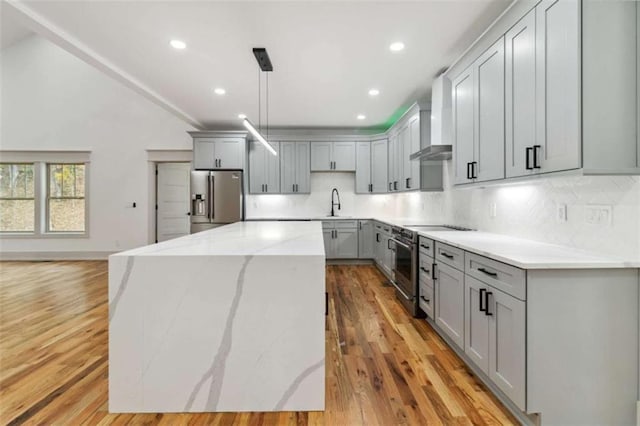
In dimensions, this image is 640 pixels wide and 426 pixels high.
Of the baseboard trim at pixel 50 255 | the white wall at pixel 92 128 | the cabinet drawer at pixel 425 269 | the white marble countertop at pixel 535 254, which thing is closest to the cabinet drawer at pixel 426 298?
the cabinet drawer at pixel 425 269

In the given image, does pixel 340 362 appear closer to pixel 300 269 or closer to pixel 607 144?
pixel 300 269

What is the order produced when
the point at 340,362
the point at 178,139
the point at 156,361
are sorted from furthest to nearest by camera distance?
the point at 178,139 < the point at 340,362 < the point at 156,361

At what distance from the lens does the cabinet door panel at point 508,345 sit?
1651 mm

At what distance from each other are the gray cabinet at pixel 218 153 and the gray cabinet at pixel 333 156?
1.37m

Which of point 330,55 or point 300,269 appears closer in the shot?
point 300,269

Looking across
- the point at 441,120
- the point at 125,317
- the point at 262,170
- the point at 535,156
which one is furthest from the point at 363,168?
the point at 125,317

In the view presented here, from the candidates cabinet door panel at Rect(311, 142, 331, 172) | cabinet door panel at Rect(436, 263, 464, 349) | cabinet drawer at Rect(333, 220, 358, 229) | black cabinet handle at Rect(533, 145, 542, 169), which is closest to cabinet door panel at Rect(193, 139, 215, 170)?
cabinet door panel at Rect(311, 142, 331, 172)

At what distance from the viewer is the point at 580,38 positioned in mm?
1601

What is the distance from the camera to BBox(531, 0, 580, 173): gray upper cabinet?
163 cm

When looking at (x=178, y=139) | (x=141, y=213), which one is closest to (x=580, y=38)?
(x=178, y=139)

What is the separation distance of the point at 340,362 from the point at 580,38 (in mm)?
2448

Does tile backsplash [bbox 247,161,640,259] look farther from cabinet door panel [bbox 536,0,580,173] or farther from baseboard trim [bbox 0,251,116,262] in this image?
baseboard trim [bbox 0,251,116,262]

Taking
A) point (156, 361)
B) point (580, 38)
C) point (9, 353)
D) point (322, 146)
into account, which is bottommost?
point (9, 353)

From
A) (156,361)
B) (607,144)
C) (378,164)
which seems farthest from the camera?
(378,164)
